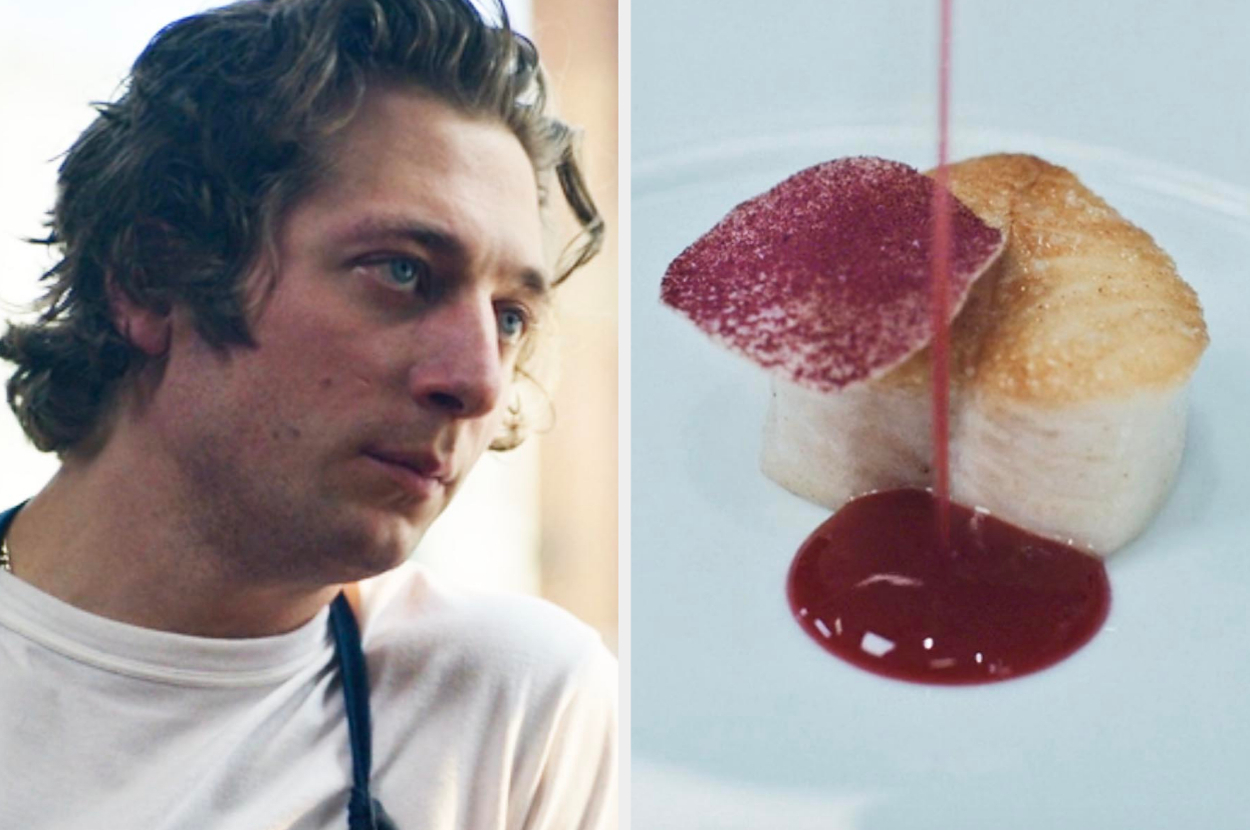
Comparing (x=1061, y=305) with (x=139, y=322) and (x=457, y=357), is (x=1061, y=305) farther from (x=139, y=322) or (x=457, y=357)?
(x=139, y=322)

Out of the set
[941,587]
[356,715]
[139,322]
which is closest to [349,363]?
[139,322]

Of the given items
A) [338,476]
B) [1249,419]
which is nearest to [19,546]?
[338,476]

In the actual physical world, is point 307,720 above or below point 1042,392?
below

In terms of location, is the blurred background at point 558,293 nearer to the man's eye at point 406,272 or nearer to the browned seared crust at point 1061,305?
the man's eye at point 406,272

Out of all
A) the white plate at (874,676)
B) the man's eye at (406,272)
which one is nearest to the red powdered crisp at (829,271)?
the white plate at (874,676)

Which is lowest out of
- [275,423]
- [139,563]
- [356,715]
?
[356,715]

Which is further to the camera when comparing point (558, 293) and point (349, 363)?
point (558, 293)

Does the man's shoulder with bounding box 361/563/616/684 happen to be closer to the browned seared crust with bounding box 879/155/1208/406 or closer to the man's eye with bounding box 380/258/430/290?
the man's eye with bounding box 380/258/430/290
